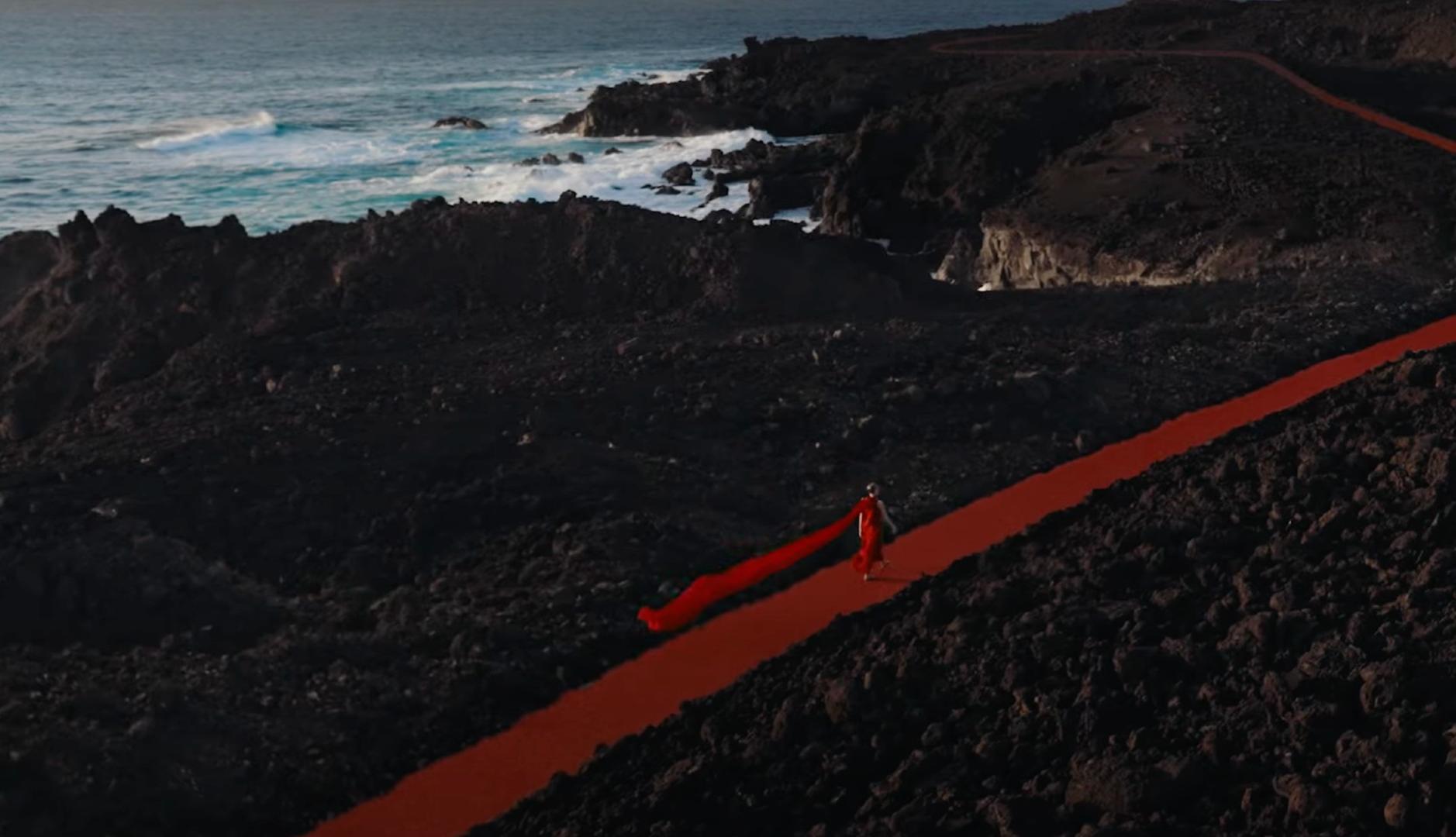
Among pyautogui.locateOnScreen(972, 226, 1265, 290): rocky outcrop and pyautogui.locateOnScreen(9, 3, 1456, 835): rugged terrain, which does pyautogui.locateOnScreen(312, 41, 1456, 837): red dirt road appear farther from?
pyautogui.locateOnScreen(972, 226, 1265, 290): rocky outcrop

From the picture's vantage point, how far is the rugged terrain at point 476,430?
9.99m

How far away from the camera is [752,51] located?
181ft

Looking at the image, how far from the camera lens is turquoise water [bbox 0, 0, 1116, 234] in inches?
1539

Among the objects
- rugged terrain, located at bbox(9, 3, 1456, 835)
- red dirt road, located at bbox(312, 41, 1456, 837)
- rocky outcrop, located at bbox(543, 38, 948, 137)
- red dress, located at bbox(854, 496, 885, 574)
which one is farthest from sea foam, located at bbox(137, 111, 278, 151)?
red dress, located at bbox(854, 496, 885, 574)

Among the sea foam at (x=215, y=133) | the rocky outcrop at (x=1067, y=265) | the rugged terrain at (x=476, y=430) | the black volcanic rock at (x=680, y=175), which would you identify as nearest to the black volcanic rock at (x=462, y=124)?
the sea foam at (x=215, y=133)

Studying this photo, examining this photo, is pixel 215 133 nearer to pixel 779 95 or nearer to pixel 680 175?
pixel 779 95

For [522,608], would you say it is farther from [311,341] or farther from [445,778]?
[311,341]

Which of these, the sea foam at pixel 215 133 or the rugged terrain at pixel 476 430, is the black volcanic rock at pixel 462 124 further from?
the rugged terrain at pixel 476 430

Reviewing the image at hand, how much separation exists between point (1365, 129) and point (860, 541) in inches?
770

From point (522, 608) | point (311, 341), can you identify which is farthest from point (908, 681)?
point (311, 341)

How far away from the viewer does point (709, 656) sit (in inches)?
428

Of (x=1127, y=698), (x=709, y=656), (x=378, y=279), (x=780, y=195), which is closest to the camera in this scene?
(x=1127, y=698)

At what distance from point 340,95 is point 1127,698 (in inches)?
2188

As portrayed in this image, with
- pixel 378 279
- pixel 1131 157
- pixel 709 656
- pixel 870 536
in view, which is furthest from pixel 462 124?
pixel 709 656
